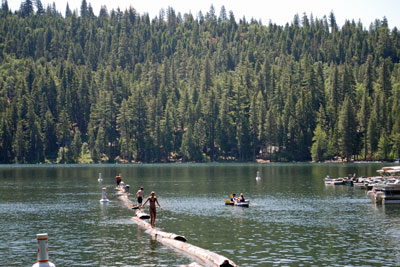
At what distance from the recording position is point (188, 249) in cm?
3778

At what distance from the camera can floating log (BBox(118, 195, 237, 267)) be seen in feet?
103

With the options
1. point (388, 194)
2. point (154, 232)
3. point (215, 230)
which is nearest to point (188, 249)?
point (154, 232)

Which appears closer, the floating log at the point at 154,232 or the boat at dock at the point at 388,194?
the floating log at the point at 154,232

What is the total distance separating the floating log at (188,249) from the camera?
103 ft

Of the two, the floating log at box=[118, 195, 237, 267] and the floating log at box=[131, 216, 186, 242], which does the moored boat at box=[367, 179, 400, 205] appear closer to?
the floating log at box=[131, 216, 186, 242]

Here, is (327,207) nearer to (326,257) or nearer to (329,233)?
(329,233)

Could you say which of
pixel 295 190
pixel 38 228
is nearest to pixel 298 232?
pixel 38 228

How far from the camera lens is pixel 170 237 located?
137 feet

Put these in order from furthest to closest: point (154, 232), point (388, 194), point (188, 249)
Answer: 1. point (388, 194)
2. point (154, 232)
3. point (188, 249)

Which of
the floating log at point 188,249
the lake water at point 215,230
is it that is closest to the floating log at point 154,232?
the floating log at point 188,249

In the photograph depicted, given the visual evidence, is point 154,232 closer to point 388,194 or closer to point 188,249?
point 188,249

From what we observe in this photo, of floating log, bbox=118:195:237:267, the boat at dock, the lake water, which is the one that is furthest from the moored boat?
floating log, bbox=118:195:237:267

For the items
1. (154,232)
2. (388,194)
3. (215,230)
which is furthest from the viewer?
(388,194)

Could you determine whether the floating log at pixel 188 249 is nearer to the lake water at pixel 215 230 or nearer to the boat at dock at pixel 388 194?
the lake water at pixel 215 230
